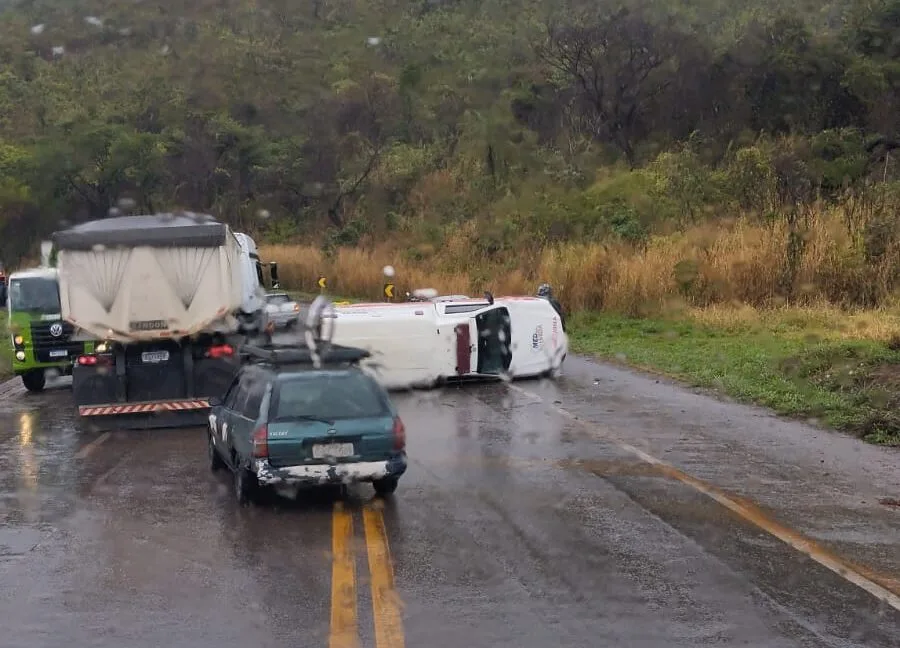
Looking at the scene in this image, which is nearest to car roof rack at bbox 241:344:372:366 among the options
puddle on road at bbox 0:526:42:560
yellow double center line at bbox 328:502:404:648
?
yellow double center line at bbox 328:502:404:648

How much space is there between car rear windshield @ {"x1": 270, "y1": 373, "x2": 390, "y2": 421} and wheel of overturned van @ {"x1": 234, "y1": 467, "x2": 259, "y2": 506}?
2.09 feet

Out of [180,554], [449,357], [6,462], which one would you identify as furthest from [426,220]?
[180,554]

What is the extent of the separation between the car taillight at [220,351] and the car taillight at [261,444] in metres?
7.31

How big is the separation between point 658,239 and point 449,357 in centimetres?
1570

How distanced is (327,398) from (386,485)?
101 centimetres

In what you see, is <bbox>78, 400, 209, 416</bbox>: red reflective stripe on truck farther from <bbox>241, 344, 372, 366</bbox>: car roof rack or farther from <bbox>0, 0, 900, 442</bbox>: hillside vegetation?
<bbox>0, 0, 900, 442</bbox>: hillside vegetation

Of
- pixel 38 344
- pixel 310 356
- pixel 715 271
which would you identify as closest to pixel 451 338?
pixel 38 344

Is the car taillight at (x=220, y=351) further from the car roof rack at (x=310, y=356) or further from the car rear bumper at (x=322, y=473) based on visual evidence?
the car rear bumper at (x=322, y=473)

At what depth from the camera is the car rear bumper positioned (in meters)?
9.85

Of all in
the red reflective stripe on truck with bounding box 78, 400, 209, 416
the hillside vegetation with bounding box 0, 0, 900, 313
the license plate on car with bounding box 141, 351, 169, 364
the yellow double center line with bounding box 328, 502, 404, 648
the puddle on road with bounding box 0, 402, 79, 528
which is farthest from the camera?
the hillside vegetation with bounding box 0, 0, 900, 313

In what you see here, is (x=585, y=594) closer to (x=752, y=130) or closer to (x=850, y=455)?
(x=850, y=455)

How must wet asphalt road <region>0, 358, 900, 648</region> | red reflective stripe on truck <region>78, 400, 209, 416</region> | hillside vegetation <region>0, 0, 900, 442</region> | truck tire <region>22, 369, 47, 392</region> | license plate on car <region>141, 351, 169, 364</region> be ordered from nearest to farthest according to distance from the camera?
wet asphalt road <region>0, 358, 900, 648</region>
red reflective stripe on truck <region>78, 400, 209, 416</region>
license plate on car <region>141, 351, 169, 364</region>
truck tire <region>22, 369, 47, 392</region>
hillside vegetation <region>0, 0, 900, 442</region>

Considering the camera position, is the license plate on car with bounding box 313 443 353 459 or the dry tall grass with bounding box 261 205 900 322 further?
the dry tall grass with bounding box 261 205 900 322

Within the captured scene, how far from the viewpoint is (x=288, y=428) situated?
9.95 meters
